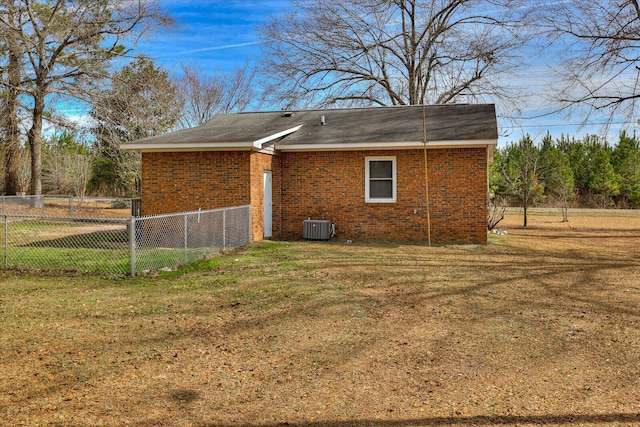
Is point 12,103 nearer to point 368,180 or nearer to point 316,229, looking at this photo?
point 316,229

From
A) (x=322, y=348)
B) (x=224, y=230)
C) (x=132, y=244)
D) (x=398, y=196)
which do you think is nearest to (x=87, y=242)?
(x=224, y=230)

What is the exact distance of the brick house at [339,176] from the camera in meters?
14.2

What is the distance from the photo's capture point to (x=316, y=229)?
15070 mm

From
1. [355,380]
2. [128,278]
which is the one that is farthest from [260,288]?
[355,380]

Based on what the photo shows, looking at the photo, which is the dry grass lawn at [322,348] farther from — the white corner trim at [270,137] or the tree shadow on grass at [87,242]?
the white corner trim at [270,137]

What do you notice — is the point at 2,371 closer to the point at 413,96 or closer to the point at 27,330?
the point at 27,330

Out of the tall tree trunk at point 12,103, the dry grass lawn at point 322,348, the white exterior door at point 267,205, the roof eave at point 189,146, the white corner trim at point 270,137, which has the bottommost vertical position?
the dry grass lawn at point 322,348

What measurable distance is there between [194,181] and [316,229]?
146 inches

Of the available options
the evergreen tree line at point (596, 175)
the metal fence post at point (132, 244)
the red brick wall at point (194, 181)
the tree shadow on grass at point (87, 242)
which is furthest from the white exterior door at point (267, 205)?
the evergreen tree line at point (596, 175)

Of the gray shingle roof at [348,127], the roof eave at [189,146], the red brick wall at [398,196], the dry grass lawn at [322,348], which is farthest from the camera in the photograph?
the red brick wall at [398,196]

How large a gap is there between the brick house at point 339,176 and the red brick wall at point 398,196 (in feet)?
0.09

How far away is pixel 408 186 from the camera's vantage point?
14953 mm

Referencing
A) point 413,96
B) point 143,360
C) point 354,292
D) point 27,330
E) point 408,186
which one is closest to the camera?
point 143,360

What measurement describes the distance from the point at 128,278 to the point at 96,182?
115 feet
